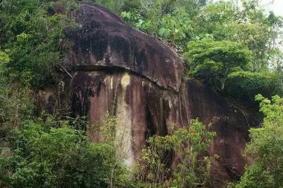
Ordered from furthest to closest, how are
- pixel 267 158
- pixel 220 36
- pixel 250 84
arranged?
1. pixel 220 36
2. pixel 250 84
3. pixel 267 158

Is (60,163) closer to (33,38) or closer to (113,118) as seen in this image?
(113,118)

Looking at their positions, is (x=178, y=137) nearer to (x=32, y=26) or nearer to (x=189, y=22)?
(x=32, y=26)

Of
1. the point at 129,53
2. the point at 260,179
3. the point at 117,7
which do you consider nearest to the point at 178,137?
the point at 260,179

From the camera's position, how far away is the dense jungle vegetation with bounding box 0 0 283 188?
1086 cm

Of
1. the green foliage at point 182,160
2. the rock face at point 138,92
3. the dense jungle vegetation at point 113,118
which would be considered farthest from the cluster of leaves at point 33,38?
the green foliage at point 182,160

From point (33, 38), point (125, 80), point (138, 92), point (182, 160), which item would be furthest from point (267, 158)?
point (33, 38)

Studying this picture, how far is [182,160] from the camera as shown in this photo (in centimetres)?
1270

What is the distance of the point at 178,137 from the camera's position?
488 inches

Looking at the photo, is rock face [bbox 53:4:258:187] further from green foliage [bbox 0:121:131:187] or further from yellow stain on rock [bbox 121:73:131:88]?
green foliage [bbox 0:121:131:187]

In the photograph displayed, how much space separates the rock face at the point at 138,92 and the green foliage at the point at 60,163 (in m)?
2.26

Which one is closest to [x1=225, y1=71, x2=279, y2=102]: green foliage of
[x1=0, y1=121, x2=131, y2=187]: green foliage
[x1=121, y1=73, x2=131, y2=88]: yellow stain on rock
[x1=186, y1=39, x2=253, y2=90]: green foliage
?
[x1=186, y1=39, x2=253, y2=90]: green foliage

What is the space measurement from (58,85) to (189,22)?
8319mm

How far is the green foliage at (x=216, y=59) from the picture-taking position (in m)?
16.3

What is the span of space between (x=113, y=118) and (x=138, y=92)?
287 cm
